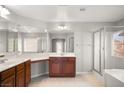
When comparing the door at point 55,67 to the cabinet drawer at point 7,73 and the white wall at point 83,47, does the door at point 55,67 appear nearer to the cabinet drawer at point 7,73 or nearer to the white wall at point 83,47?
the white wall at point 83,47

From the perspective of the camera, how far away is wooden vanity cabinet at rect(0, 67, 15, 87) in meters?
2.05

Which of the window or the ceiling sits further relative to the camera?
the window

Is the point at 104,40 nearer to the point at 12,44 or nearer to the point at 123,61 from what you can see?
the point at 123,61

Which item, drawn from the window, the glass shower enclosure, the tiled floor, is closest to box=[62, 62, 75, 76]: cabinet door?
the tiled floor

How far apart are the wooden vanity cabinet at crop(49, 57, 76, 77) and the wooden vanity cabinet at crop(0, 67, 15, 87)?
2.37 m

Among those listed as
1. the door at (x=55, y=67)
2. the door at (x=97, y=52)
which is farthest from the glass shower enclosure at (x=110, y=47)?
the door at (x=55, y=67)

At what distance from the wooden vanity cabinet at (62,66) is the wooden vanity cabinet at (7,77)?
2.37 meters

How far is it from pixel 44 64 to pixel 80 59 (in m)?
1.19

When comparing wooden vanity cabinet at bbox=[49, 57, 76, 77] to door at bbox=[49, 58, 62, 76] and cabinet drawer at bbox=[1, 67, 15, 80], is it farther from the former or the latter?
cabinet drawer at bbox=[1, 67, 15, 80]

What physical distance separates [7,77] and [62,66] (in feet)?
8.85

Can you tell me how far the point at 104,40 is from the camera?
4246 mm
